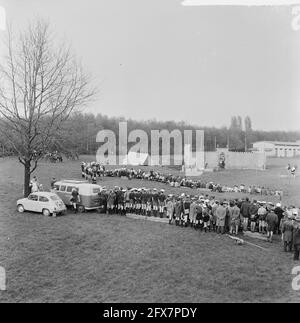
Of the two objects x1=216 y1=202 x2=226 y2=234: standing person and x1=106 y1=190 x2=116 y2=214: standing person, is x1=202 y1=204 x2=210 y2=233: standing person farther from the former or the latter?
x1=106 y1=190 x2=116 y2=214: standing person

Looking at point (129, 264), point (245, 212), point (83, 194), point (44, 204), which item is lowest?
point (129, 264)

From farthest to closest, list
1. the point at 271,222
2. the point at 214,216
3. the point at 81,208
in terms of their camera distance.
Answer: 1. the point at 81,208
2. the point at 214,216
3. the point at 271,222

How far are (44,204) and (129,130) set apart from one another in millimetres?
51462

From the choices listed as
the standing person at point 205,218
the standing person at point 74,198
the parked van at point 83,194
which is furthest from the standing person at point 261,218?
the standing person at point 74,198

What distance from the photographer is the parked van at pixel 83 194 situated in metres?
22.9

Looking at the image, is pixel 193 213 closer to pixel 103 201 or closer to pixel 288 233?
pixel 288 233

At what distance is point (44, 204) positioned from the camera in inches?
841

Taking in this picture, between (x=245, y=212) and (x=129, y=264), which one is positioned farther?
(x=245, y=212)

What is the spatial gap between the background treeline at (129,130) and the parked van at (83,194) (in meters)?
3.74

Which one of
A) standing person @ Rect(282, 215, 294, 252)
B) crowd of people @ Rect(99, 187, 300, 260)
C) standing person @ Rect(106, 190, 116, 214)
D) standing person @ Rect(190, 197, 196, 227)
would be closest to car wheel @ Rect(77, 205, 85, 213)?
standing person @ Rect(106, 190, 116, 214)

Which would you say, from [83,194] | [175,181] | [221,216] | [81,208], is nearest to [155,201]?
[83,194]

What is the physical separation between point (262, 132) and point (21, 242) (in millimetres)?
141964
